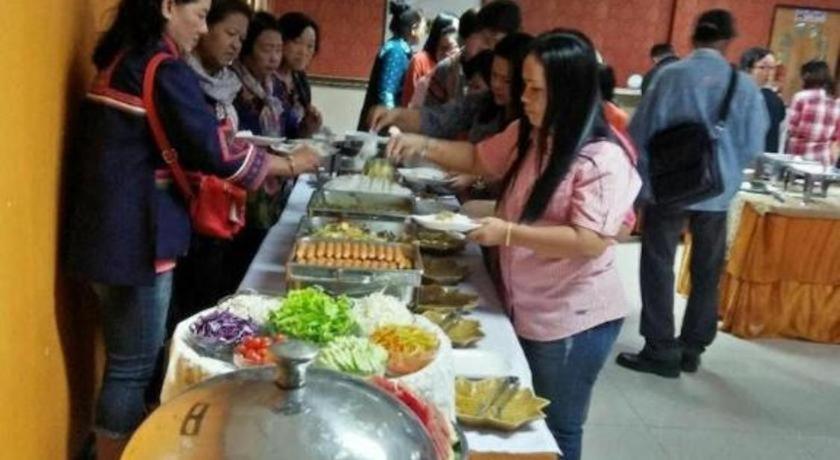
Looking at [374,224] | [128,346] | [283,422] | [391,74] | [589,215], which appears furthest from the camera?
[391,74]

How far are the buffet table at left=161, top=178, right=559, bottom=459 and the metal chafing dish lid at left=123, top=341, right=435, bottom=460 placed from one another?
0.49 metres

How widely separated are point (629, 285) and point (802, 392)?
1344 millimetres

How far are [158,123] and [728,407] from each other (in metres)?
2.17

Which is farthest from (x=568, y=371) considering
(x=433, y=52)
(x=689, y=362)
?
(x=433, y=52)

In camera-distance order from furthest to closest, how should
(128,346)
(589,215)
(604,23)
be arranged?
(604,23) < (128,346) < (589,215)

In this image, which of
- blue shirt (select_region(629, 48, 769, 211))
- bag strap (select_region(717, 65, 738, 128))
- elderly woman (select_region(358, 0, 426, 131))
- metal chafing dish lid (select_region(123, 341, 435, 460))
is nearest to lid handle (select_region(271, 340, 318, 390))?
metal chafing dish lid (select_region(123, 341, 435, 460))

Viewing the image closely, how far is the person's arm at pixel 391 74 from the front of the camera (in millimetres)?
4309

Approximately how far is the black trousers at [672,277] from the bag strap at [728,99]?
34 centimetres

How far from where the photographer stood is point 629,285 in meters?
4.37

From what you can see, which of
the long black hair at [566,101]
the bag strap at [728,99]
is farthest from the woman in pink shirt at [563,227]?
the bag strap at [728,99]

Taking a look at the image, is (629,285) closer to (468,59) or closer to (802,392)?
(802,392)

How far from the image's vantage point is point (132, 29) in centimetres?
161

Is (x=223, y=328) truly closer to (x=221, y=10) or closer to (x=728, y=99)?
(x=221, y=10)

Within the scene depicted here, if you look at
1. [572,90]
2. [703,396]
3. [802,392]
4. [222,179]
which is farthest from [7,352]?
[802,392]
